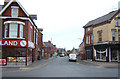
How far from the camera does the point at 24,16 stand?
75.4 feet

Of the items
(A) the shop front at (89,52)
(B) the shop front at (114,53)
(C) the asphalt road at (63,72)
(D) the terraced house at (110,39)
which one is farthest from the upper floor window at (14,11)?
(A) the shop front at (89,52)

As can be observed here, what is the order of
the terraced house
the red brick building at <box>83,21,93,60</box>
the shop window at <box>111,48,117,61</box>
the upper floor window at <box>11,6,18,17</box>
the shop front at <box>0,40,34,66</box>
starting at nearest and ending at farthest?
the shop front at <box>0,40,34,66</box>, the upper floor window at <box>11,6,18,17</box>, the terraced house, the shop window at <box>111,48,117,61</box>, the red brick building at <box>83,21,93,60</box>

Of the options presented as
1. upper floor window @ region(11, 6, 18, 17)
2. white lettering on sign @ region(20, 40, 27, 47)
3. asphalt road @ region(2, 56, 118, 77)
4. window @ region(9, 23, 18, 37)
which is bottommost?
asphalt road @ region(2, 56, 118, 77)

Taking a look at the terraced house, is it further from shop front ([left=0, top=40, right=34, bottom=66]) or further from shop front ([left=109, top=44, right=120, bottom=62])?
shop front ([left=0, top=40, right=34, bottom=66])

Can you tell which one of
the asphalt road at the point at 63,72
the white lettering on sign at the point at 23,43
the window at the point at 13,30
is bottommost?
the asphalt road at the point at 63,72

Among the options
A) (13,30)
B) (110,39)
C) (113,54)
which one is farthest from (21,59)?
(113,54)

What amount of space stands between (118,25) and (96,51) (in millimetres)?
7625

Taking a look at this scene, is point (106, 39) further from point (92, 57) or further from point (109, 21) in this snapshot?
point (92, 57)

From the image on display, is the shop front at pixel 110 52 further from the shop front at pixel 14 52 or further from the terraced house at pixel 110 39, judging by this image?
the shop front at pixel 14 52

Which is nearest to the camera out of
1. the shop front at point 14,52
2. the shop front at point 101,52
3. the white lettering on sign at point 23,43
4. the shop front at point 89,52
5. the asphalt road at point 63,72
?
Answer: the asphalt road at point 63,72

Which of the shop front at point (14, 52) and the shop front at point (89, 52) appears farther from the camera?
the shop front at point (89, 52)

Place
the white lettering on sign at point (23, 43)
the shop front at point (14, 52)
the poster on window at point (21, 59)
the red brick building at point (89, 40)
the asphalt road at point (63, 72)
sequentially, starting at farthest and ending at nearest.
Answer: the red brick building at point (89, 40) → the white lettering on sign at point (23, 43) → the poster on window at point (21, 59) → the shop front at point (14, 52) → the asphalt road at point (63, 72)

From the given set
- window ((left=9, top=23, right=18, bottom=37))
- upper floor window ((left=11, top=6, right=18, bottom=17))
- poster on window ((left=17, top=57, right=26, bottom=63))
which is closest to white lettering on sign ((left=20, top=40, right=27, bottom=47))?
window ((left=9, top=23, right=18, bottom=37))

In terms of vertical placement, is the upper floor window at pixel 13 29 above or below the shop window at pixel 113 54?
above
